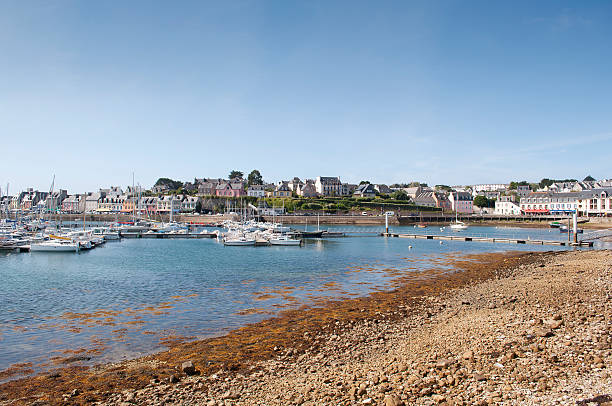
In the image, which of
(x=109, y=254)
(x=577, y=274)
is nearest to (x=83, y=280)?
(x=109, y=254)

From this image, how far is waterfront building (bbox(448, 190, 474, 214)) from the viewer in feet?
507

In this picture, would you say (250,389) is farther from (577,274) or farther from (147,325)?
(577,274)

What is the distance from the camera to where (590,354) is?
10.9m

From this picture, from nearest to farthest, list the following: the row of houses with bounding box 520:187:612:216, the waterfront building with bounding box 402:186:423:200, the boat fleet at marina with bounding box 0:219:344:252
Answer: the boat fleet at marina with bounding box 0:219:344:252 → the row of houses with bounding box 520:187:612:216 → the waterfront building with bounding box 402:186:423:200

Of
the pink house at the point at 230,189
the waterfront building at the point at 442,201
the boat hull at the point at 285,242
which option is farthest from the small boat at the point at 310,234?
the waterfront building at the point at 442,201

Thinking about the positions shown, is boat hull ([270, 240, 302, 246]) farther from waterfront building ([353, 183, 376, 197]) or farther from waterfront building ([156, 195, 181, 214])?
waterfront building ([353, 183, 376, 197])

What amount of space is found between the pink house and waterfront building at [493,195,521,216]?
287 ft

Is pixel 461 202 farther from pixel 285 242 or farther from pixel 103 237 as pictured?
pixel 103 237

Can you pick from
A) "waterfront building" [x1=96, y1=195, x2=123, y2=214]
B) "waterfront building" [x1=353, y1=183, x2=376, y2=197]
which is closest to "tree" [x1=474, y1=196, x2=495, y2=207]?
"waterfront building" [x1=353, y1=183, x2=376, y2=197]

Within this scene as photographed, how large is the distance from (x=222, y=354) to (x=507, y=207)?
151 meters

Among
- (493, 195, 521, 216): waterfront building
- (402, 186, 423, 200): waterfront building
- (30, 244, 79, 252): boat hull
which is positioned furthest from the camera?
(402, 186, 423, 200): waterfront building

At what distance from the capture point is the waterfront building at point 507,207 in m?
143

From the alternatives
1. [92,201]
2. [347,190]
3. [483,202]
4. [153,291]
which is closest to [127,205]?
[92,201]

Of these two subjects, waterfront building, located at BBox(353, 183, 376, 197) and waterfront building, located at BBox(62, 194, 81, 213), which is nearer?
waterfront building, located at BBox(353, 183, 376, 197)
